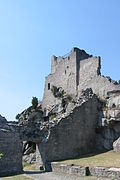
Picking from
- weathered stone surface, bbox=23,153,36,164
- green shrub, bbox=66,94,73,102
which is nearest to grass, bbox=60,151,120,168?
weathered stone surface, bbox=23,153,36,164

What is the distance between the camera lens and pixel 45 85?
48438 millimetres

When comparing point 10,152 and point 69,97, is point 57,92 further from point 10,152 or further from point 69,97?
point 10,152

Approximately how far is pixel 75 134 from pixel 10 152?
717 centimetres

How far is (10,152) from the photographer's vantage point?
963 inches

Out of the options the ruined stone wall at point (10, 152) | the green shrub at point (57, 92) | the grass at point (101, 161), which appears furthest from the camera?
the green shrub at point (57, 92)

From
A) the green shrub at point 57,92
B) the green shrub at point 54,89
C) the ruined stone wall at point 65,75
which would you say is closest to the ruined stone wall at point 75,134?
the ruined stone wall at point 65,75

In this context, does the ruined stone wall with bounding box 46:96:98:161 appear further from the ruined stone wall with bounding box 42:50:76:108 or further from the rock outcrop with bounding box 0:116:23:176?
the ruined stone wall with bounding box 42:50:76:108

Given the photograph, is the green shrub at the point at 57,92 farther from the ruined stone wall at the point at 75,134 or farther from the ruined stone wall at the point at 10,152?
the ruined stone wall at the point at 10,152

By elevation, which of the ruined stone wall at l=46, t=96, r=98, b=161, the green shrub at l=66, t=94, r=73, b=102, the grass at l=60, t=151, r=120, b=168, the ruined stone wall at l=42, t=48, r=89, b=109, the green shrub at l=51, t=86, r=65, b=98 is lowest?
the grass at l=60, t=151, r=120, b=168

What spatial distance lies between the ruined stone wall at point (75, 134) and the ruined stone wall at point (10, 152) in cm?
282

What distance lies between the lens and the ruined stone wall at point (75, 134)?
26906mm

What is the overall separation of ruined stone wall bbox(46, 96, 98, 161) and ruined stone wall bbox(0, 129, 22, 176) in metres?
2.82

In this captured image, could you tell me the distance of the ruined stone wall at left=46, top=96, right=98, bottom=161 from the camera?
26.9m

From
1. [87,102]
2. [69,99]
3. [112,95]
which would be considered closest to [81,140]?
[87,102]
